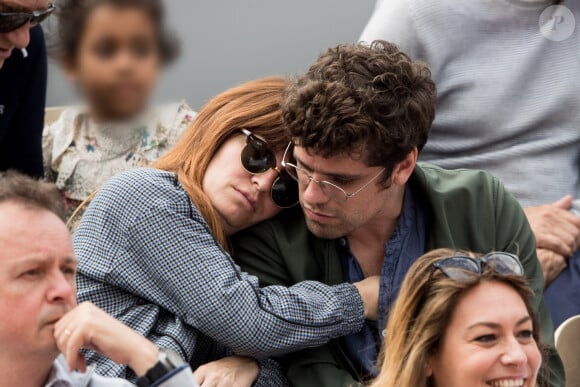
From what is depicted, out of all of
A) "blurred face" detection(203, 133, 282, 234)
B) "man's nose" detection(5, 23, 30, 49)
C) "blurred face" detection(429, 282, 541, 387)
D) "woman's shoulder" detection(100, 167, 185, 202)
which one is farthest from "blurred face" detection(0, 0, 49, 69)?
"blurred face" detection(429, 282, 541, 387)

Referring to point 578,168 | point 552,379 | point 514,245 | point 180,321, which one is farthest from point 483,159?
point 180,321

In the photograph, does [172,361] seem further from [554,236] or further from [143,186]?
[554,236]

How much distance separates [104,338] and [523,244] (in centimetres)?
140

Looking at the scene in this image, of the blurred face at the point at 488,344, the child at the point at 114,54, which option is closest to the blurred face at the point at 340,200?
the blurred face at the point at 488,344

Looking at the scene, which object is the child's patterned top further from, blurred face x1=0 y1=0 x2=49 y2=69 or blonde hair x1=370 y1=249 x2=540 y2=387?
blonde hair x1=370 y1=249 x2=540 y2=387

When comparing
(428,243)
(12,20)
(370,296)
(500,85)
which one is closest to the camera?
(12,20)

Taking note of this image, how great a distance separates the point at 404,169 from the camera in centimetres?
278

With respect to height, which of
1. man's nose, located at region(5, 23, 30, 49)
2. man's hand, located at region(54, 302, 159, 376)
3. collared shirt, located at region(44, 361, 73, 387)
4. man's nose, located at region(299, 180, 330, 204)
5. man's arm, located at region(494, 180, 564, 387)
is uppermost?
man's nose, located at region(5, 23, 30, 49)

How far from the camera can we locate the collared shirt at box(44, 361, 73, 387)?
1.87 m

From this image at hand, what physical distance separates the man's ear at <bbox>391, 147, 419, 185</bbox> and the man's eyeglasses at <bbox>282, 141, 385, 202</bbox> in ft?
0.21

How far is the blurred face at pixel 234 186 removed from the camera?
8.79 ft

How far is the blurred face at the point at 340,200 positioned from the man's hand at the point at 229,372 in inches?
15.5

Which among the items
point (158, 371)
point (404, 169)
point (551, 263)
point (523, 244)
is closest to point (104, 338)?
point (158, 371)

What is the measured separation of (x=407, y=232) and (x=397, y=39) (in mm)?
829
